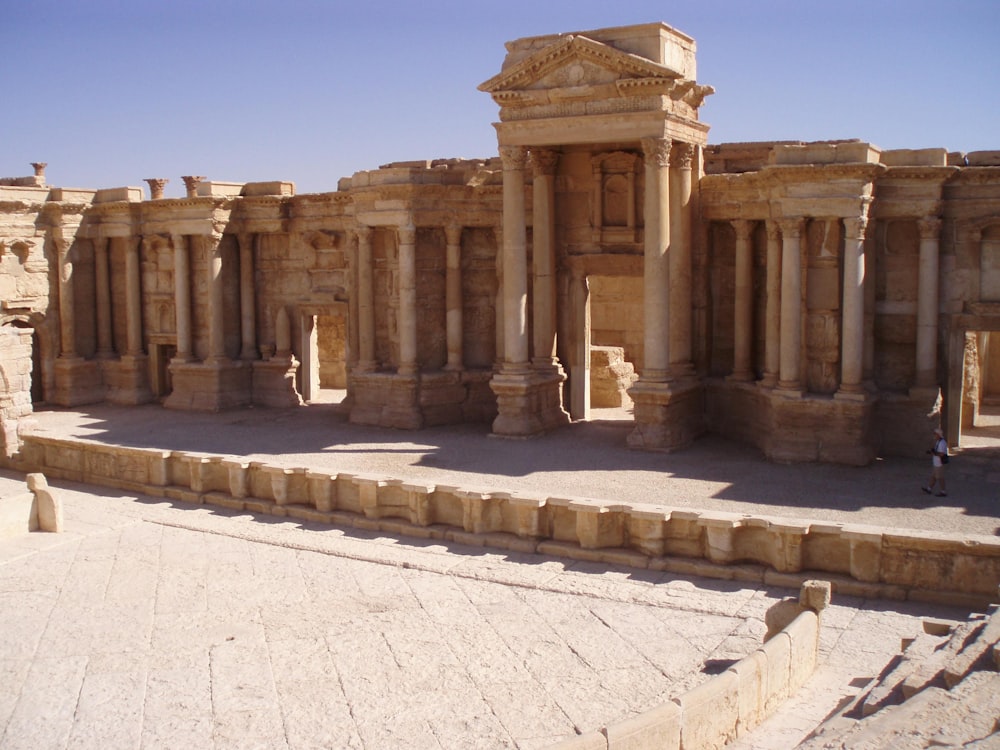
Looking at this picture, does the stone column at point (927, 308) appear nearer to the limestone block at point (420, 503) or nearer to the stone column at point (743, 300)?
the stone column at point (743, 300)

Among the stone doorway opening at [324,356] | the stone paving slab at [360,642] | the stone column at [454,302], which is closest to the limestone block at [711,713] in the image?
the stone paving slab at [360,642]

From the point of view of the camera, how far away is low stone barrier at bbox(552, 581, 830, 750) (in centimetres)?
686

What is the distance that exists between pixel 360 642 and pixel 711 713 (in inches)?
166

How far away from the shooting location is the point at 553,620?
35.9 ft

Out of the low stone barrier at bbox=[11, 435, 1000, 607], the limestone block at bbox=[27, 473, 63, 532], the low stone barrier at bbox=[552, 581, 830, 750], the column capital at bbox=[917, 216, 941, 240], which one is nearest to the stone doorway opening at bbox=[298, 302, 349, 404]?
the low stone barrier at bbox=[11, 435, 1000, 607]

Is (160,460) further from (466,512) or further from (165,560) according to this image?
(466,512)

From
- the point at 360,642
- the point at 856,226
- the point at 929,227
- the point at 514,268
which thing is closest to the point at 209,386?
the point at 514,268

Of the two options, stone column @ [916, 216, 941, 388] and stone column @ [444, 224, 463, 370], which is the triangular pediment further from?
stone column @ [916, 216, 941, 388]

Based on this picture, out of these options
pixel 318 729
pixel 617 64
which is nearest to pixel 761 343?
pixel 617 64

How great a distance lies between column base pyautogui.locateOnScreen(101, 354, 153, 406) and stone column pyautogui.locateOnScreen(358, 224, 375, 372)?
25.1 ft

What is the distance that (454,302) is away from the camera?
875 inches

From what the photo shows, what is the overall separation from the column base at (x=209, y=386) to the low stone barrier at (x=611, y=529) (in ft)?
24.2

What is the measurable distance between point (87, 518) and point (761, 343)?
12.3 meters

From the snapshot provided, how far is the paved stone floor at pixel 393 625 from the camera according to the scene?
346 inches
